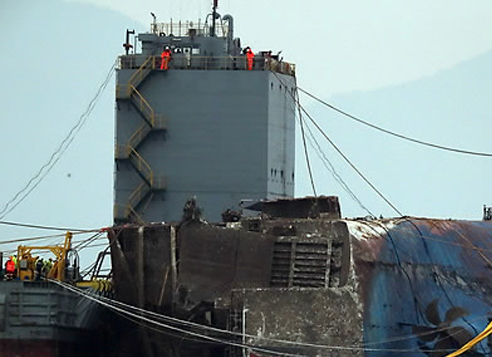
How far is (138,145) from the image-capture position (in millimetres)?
52344

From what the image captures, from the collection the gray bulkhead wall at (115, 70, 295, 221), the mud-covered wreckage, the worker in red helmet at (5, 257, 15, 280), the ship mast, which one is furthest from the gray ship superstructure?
the mud-covered wreckage

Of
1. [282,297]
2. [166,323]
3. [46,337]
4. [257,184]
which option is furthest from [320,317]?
[257,184]

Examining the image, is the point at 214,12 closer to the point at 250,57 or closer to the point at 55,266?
the point at 250,57

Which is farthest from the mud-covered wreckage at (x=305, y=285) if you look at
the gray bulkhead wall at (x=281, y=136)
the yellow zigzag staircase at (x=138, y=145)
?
the gray bulkhead wall at (x=281, y=136)

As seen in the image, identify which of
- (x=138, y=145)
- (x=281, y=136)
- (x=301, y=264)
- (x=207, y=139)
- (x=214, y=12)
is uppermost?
(x=214, y=12)

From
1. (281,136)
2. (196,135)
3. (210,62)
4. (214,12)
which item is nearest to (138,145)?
(196,135)

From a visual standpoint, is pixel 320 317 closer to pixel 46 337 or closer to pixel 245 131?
pixel 46 337

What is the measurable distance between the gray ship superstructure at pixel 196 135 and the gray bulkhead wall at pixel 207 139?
0.04 meters

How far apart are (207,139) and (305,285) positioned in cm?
1996

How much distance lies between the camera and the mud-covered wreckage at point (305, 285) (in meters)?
31.7

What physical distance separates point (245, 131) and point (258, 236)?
19.1 m

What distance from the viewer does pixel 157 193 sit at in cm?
5203

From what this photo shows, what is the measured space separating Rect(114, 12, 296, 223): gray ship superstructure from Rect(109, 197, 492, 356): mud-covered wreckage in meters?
16.3

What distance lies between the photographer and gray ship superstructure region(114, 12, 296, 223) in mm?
51688
